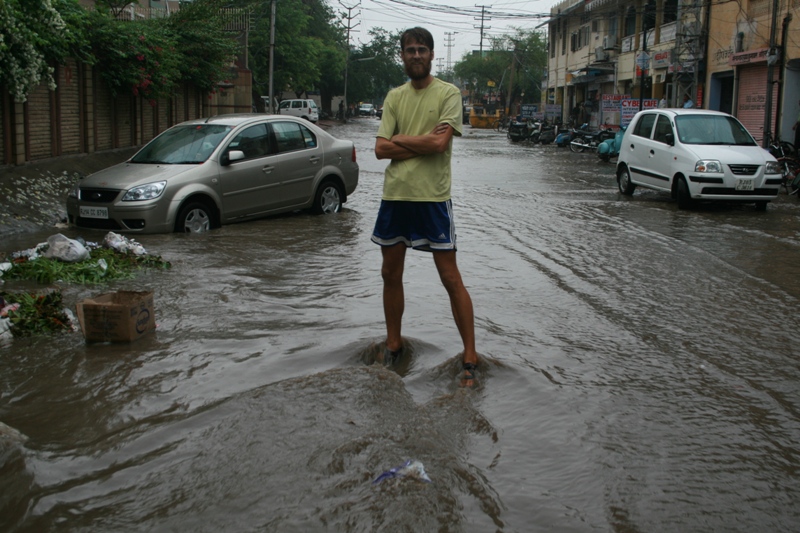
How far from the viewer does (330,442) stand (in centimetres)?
390

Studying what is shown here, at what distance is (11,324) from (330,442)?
2977 mm

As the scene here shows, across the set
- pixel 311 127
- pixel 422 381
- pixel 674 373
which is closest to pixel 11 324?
pixel 422 381

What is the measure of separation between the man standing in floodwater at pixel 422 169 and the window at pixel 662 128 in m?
11.1

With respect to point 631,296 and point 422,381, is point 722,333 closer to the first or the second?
point 631,296

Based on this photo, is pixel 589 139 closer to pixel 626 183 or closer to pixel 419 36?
pixel 626 183

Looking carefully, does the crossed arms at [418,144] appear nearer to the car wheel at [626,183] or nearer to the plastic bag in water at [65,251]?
the plastic bag in water at [65,251]

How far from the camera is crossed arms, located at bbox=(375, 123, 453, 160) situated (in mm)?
4707

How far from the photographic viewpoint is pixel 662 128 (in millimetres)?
15352

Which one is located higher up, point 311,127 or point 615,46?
point 615,46

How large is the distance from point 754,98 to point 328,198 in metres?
17.8

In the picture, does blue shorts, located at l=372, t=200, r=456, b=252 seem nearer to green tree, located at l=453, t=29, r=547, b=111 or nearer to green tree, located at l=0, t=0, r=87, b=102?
green tree, located at l=0, t=0, r=87, b=102

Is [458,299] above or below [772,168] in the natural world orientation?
below

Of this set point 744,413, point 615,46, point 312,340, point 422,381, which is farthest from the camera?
point 615,46

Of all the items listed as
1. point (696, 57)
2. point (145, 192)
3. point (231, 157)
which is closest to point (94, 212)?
point (145, 192)
